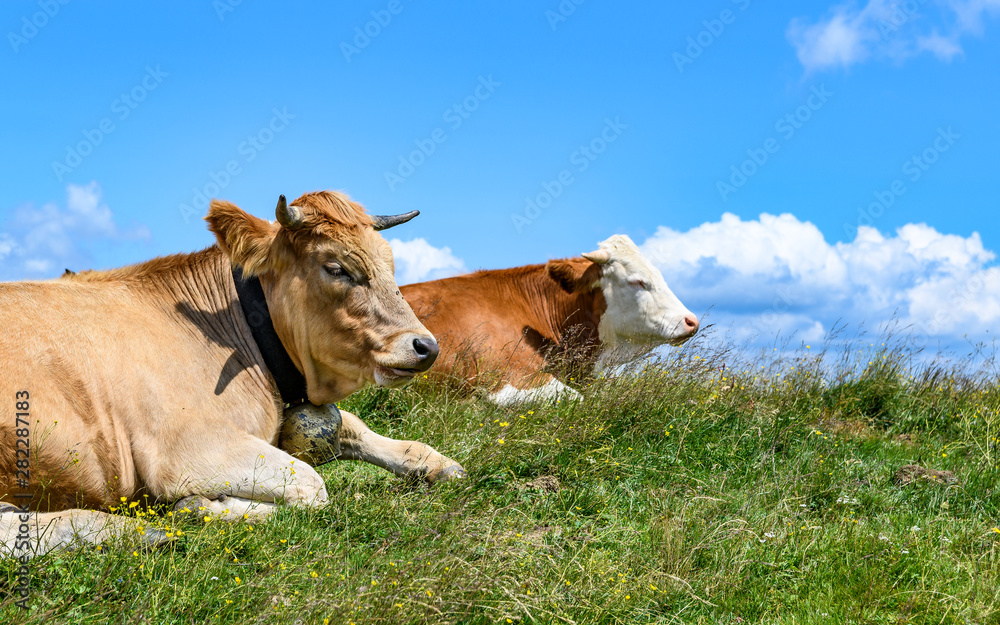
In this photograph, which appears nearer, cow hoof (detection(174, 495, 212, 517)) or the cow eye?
cow hoof (detection(174, 495, 212, 517))

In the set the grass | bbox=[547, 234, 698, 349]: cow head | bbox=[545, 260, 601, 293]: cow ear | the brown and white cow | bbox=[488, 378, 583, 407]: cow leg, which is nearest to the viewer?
the grass

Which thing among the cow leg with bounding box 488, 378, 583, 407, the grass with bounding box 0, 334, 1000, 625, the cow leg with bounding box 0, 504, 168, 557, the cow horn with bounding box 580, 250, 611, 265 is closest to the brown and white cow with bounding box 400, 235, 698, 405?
the cow horn with bounding box 580, 250, 611, 265

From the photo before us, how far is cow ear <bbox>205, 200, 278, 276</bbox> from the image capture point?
529 centimetres

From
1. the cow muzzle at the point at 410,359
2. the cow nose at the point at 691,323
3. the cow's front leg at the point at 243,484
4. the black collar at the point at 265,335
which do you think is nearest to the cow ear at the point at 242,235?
the black collar at the point at 265,335

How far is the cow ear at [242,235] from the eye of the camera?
5.29 meters

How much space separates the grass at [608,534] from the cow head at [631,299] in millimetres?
2071

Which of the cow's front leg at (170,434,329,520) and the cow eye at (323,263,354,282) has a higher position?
the cow eye at (323,263,354,282)

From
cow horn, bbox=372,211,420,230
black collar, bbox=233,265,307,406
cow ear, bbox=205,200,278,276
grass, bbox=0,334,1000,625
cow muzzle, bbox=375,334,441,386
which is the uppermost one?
cow horn, bbox=372,211,420,230

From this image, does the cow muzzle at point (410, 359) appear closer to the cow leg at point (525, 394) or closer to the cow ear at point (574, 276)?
the cow leg at point (525, 394)

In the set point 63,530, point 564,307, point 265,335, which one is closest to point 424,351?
point 265,335

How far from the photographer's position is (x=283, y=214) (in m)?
5.14

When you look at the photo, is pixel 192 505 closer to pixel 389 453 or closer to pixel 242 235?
pixel 389 453

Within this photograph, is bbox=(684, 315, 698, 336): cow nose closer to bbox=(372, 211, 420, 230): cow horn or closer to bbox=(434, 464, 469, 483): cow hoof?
bbox=(372, 211, 420, 230): cow horn

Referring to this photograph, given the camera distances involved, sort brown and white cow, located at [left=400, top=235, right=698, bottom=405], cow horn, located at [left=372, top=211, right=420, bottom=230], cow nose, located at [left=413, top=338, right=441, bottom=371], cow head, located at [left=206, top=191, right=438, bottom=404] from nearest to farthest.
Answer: cow nose, located at [left=413, top=338, right=441, bottom=371], cow head, located at [left=206, top=191, right=438, bottom=404], cow horn, located at [left=372, top=211, right=420, bottom=230], brown and white cow, located at [left=400, top=235, right=698, bottom=405]
